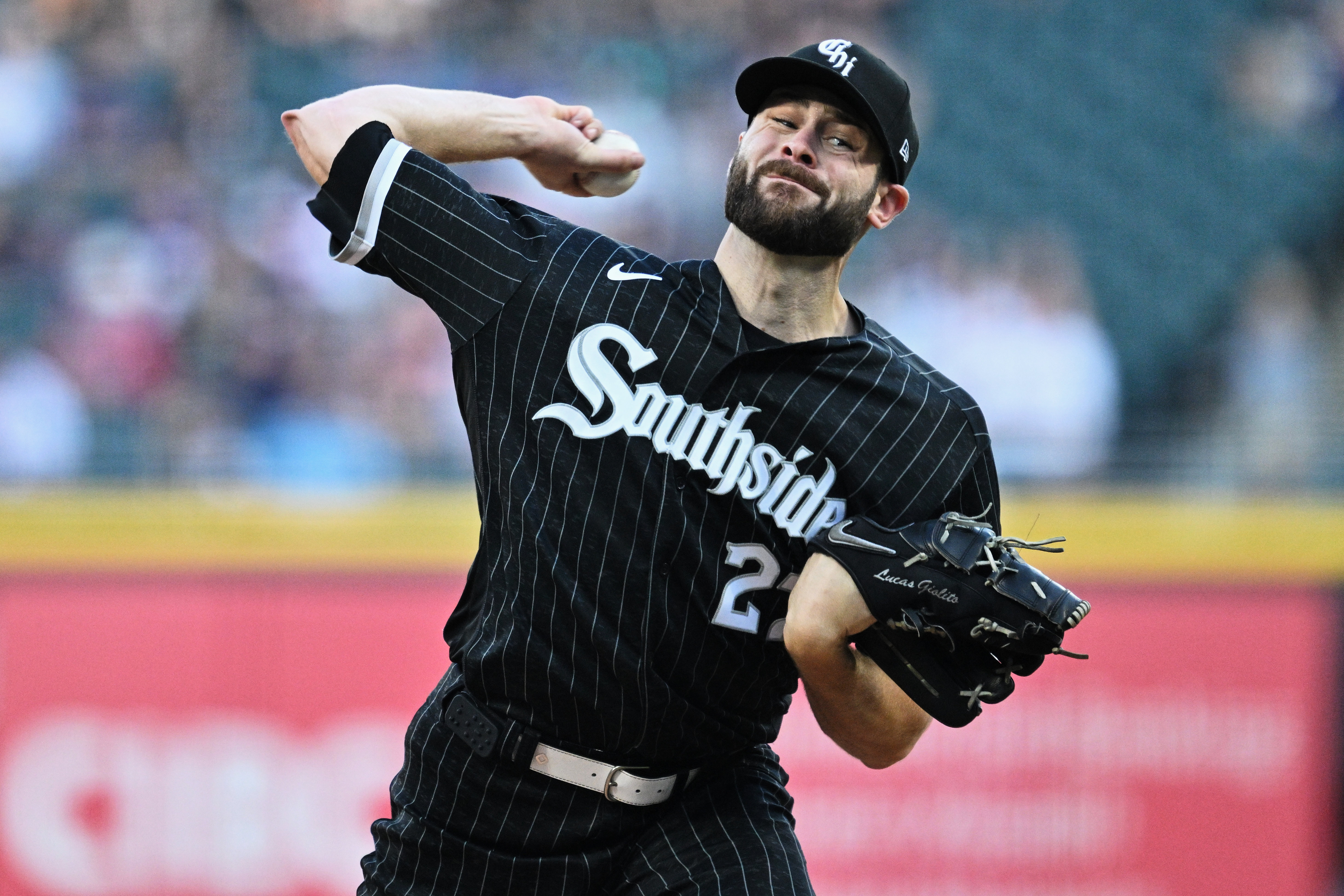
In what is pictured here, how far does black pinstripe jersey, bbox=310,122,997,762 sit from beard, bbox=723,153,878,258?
17 cm

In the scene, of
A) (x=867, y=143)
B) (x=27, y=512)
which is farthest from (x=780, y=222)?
(x=27, y=512)

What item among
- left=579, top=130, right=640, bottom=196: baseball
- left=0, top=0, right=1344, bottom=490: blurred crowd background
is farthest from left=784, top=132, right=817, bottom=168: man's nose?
left=0, top=0, right=1344, bottom=490: blurred crowd background

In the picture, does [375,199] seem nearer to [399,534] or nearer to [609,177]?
[609,177]

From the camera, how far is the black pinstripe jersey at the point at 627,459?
2.91m

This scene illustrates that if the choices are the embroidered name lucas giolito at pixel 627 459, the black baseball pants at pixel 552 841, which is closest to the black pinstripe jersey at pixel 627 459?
the embroidered name lucas giolito at pixel 627 459

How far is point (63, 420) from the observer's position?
23.9 ft

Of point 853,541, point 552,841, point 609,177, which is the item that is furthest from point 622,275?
point 552,841

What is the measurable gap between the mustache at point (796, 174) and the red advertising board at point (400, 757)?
11.8 ft

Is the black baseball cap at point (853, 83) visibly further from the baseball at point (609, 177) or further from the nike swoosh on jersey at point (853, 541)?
the nike swoosh on jersey at point (853, 541)

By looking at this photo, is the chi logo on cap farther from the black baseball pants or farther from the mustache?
the black baseball pants

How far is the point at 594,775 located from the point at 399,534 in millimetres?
3575

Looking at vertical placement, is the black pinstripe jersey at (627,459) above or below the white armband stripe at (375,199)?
below

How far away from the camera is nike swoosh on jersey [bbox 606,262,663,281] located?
3.04m

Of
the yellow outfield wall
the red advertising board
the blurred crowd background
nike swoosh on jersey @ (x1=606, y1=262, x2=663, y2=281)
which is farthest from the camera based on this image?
the blurred crowd background
